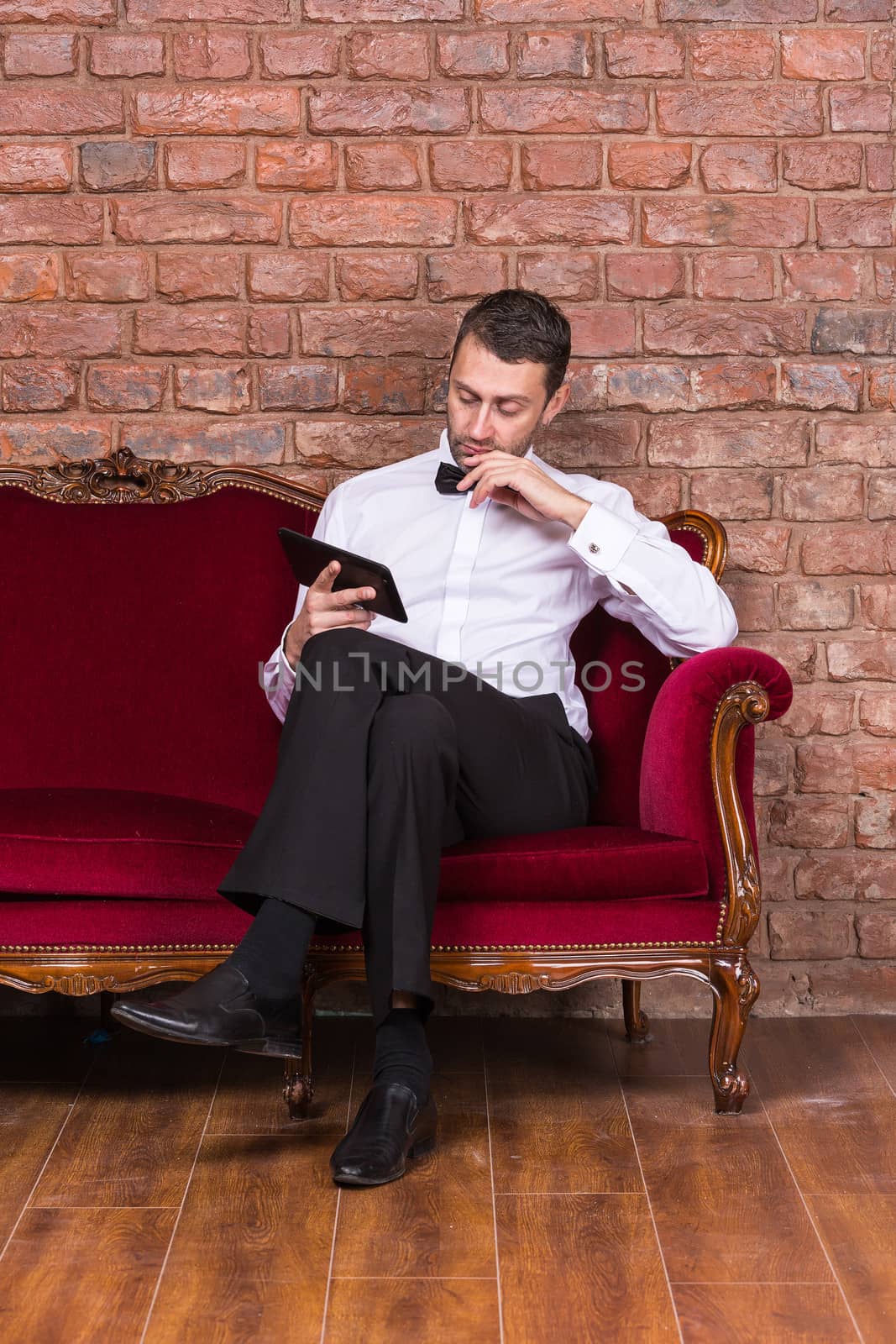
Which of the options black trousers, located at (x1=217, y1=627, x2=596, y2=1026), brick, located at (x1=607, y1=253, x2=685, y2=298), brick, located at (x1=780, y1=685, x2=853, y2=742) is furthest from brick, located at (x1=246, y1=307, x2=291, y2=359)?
brick, located at (x1=780, y1=685, x2=853, y2=742)

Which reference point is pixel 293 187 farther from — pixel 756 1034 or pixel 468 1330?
pixel 468 1330

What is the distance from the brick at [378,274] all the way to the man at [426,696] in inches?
19.1

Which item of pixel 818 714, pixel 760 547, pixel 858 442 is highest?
pixel 858 442

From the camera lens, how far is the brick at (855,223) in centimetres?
296

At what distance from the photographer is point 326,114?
2.95 meters

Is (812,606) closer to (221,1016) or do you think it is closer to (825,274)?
(825,274)

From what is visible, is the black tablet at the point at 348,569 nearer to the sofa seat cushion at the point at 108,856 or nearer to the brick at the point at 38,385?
the sofa seat cushion at the point at 108,856

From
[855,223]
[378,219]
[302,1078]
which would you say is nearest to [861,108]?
[855,223]

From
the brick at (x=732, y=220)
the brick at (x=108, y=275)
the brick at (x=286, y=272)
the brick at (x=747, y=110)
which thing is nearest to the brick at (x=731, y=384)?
the brick at (x=732, y=220)

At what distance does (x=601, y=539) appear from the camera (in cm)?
235

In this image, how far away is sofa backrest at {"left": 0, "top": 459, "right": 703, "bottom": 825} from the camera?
2676 mm

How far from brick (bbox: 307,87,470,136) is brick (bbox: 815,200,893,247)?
0.84m

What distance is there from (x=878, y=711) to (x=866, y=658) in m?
0.12

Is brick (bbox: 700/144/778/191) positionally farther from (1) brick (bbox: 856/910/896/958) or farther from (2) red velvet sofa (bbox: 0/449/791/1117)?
(1) brick (bbox: 856/910/896/958)
